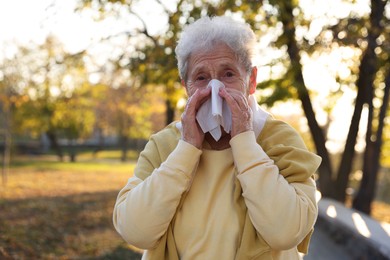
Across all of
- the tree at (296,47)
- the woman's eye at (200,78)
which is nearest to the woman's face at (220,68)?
the woman's eye at (200,78)

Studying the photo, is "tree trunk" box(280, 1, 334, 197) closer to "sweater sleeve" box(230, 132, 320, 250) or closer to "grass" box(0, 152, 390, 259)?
"grass" box(0, 152, 390, 259)

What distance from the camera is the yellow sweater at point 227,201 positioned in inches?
71.4

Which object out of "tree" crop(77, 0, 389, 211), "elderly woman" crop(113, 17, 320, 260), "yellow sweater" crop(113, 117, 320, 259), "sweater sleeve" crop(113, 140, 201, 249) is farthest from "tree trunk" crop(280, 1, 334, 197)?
"sweater sleeve" crop(113, 140, 201, 249)

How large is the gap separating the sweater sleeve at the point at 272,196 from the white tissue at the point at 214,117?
0.09 metres

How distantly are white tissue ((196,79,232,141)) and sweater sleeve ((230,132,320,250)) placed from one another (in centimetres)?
9

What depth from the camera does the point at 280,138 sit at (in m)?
2.05

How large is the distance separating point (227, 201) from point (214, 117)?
35 centimetres

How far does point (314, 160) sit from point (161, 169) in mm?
628

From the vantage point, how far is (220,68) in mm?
2014

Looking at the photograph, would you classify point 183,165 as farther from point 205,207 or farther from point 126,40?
point 126,40

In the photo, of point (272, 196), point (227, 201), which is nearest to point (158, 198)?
Result: point (227, 201)

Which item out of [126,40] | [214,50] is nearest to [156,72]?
[126,40]

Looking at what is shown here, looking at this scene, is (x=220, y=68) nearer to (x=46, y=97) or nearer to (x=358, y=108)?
(x=358, y=108)

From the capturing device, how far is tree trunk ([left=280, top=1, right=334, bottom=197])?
379 inches
